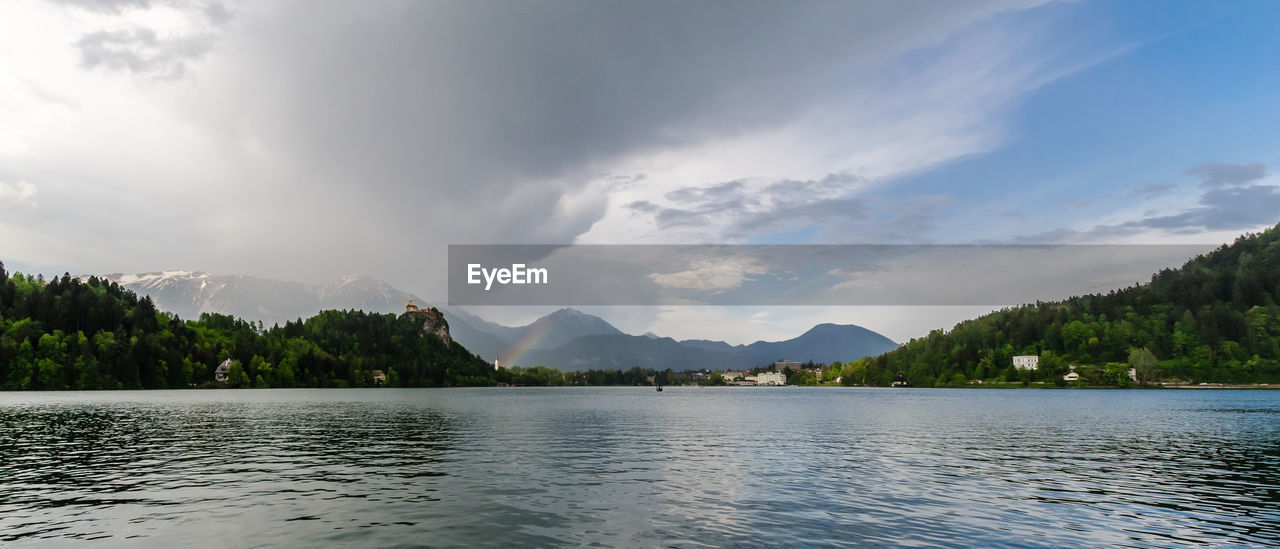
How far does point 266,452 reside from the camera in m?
53.6

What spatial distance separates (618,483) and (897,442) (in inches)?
1454

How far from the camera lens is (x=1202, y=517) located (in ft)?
98.9

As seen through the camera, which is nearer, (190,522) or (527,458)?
(190,522)

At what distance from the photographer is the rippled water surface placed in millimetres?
26719

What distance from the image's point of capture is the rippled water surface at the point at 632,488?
26719 mm

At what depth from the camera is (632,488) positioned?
37625 mm

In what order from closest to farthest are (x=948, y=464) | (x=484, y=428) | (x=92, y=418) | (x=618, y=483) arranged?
(x=618, y=483), (x=948, y=464), (x=484, y=428), (x=92, y=418)

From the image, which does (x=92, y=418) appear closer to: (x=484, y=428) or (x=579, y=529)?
(x=484, y=428)

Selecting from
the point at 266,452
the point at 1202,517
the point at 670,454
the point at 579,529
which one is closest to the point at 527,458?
the point at 670,454

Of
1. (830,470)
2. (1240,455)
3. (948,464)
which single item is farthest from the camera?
(1240,455)

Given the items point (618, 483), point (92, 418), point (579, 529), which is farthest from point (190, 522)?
point (92, 418)

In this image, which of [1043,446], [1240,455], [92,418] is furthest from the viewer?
[92,418]

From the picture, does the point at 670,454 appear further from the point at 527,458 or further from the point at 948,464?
the point at 948,464

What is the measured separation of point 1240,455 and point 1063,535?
4061 cm
